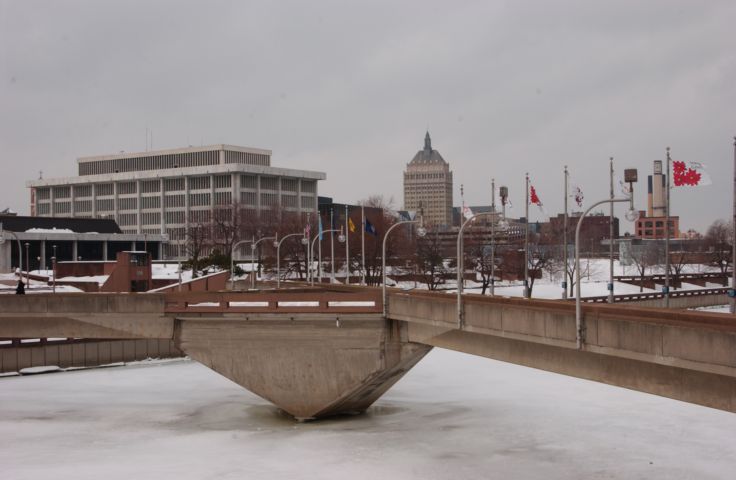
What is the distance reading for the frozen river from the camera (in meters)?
32.5

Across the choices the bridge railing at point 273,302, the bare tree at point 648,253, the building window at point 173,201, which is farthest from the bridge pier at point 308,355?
the building window at point 173,201

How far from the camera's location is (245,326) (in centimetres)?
4244

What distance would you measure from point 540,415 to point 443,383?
11.3 metres

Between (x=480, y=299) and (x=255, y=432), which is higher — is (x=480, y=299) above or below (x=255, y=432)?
above

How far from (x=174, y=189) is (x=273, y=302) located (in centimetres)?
14408

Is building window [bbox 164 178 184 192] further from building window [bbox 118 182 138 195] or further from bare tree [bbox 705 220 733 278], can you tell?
bare tree [bbox 705 220 733 278]

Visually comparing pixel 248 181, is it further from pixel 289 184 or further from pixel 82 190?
pixel 82 190

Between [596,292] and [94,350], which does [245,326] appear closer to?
[94,350]

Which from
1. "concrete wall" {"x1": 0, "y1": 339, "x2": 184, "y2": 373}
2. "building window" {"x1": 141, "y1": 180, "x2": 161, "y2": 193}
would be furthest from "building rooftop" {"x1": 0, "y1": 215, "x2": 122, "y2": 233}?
"concrete wall" {"x1": 0, "y1": 339, "x2": 184, "y2": 373}

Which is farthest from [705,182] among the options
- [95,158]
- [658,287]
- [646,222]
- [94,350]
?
[95,158]

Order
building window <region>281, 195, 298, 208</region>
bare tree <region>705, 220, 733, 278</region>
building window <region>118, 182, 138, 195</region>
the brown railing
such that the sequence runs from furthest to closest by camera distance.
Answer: building window <region>118, 182, 138, 195</region>
building window <region>281, 195, 298, 208</region>
bare tree <region>705, 220, 733, 278</region>
the brown railing

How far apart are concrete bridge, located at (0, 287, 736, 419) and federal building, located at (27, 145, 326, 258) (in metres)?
119

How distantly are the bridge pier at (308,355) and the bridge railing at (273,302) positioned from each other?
43 centimetres

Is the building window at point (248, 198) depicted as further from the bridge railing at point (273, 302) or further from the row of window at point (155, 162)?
the bridge railing at point (273, 302)
